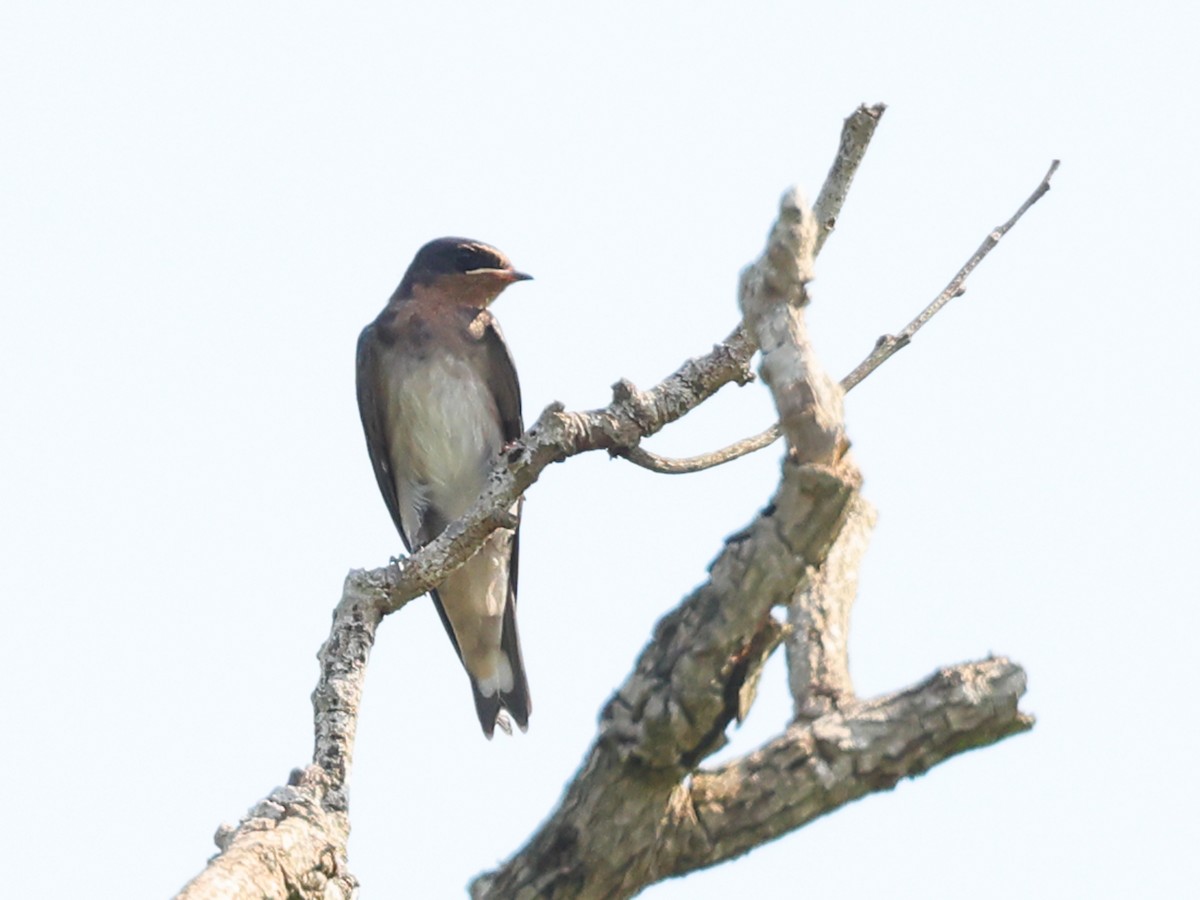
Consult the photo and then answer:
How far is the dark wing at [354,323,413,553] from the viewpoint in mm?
12203

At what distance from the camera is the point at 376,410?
1233 cm

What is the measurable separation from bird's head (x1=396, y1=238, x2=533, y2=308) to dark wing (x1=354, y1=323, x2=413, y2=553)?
51 cm

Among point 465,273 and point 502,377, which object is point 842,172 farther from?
point 465,273

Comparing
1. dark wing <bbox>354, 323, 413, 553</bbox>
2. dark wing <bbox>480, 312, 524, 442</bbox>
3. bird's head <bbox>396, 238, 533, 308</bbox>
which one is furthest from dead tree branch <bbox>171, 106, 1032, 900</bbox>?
bird's head <bbox>396, 238, 533, 308</bbox>

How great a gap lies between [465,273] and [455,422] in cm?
113

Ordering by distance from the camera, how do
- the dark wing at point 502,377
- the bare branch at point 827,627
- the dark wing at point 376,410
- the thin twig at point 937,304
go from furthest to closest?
the dark wing at point 376,410, the dark wing at point 502,377, the thin twig at point 937,304, the bare branch at point 827,627

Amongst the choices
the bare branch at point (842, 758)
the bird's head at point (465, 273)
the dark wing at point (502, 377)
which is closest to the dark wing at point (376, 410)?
the bird's head at point (465, 273)

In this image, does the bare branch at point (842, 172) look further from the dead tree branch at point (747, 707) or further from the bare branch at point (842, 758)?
the bare branch at point (842, 758)

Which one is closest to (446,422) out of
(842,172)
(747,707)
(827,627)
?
(842,172)

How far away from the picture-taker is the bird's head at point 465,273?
12258 millimetres

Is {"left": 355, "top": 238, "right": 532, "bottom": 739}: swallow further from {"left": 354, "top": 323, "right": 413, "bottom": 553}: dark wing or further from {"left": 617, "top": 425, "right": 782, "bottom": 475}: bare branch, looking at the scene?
{"left": 617, "top": 425, "right": 782, "bottom": 475}: bare branch

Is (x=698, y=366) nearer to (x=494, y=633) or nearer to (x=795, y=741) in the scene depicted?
(x=795, y=741)

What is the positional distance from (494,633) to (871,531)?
678 cm

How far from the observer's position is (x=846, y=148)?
6211mm
